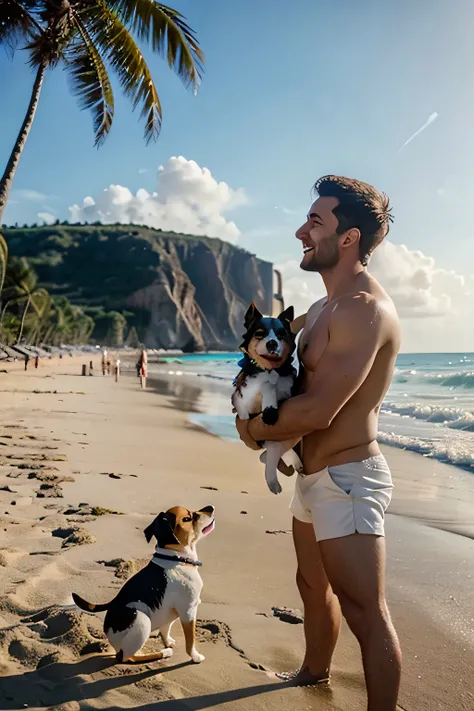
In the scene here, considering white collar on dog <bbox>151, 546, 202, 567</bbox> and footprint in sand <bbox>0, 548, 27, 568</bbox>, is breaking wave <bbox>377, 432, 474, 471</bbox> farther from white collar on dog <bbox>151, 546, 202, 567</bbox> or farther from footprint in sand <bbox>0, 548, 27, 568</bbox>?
white collar on dog <bbox>151, 546, 202, 567</bbox>

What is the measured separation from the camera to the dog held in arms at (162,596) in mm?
2900

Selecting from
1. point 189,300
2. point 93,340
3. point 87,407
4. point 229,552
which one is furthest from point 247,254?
point 229,552

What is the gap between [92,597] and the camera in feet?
12.4

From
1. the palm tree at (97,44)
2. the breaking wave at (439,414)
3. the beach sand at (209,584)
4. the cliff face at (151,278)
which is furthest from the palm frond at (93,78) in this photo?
the cliff face at (151,278)

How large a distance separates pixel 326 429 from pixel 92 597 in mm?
2346

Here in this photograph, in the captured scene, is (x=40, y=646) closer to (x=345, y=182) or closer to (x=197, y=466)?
(x=345, y=182)

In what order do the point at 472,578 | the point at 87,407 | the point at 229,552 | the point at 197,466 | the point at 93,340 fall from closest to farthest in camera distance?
the point at 472,578, the point at 229,552, the point at 197,466, the point at 87,407, the point at 93,340

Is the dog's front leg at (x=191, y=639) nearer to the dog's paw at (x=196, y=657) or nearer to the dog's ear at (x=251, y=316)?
the dog's paw at (x=196, y=657)

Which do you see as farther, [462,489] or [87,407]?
[87,407]

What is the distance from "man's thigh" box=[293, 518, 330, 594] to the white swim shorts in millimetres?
441

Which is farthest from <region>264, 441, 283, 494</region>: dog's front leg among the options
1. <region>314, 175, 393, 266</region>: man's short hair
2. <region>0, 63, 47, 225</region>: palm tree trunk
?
<region>0, 63, 47, 225</region>: palm tree trunk

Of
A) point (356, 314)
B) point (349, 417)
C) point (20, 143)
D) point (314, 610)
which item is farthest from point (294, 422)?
point (20, 143)

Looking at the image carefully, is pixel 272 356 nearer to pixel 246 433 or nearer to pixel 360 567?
pixel 246 433

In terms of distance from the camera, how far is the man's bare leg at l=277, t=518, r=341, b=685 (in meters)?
2.81
